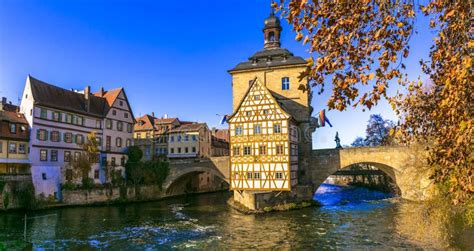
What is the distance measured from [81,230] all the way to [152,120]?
35921mm

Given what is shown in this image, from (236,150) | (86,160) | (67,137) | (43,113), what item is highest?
(43,113)

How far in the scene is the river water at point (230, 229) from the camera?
55.0 ft

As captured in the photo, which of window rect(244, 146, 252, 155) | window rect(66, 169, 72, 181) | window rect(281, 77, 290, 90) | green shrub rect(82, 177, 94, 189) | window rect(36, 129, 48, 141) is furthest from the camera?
window rect(281, 77, 290, 90)

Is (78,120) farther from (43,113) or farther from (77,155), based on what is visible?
(43,113)

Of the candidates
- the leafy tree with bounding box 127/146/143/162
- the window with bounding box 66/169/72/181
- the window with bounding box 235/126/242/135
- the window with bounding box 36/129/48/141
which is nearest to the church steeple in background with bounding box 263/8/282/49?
the window with bounding box 235/126/242/135

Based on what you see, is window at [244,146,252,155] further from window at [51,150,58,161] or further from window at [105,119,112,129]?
window at [51,150,58,161]

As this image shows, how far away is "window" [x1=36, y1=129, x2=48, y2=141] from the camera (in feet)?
104

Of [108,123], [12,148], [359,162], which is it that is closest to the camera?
[12,148]

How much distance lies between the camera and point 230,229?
20844 mm

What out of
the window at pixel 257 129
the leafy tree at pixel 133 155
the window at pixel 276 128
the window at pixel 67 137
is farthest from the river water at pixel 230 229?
the leafy tree at pixel 133 155

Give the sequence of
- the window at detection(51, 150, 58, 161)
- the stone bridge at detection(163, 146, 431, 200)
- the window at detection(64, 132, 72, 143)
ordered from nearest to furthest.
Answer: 1. the stone bridge at detection(163, 146, 431, 200)
2. the window at detection(51, 150, 58, 161)
3. the window at detection(64, 132, 72, 143)

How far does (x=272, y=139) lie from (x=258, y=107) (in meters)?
2.98

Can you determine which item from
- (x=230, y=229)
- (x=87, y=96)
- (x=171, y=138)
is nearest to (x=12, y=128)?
(x=87, y=96)

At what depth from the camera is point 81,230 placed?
20.6 m
